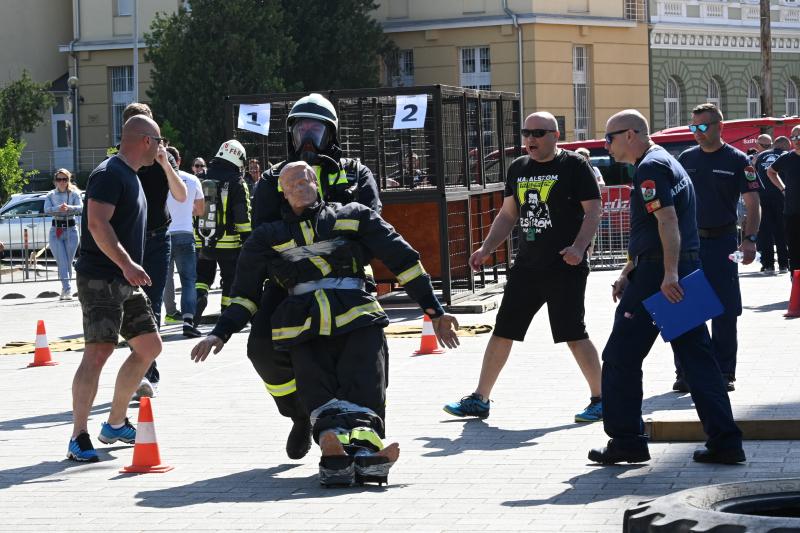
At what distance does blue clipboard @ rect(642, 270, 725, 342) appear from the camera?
25.4 feet

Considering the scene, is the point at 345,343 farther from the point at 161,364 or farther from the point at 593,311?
the point at 593,311

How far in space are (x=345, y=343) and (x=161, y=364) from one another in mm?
5564

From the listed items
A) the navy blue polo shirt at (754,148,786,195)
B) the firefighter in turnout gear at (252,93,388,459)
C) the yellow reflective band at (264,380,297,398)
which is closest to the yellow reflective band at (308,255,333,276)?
the firefighter in turnout gear at (252,93,388,459)

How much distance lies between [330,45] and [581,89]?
7457mm

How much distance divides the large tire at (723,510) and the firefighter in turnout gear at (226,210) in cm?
993

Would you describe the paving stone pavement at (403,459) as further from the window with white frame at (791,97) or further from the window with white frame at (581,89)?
the window with white frame at (791,97)

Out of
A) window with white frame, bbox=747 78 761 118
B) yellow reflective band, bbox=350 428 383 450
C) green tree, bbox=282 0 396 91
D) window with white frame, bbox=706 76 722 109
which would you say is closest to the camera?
yellow reflective band, bbox=350 428 383 450

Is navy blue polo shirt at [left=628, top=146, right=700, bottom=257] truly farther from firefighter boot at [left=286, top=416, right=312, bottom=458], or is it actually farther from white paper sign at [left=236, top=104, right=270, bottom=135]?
white paper sign at [left=236, top=104, right=270, bottom=135]

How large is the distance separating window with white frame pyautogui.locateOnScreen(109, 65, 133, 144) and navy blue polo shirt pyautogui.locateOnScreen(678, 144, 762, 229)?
1582 inches

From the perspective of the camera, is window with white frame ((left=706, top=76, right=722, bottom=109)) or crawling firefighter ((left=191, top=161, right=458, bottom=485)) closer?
crawling firefighter ((left=191, top=161, right=458, bottom=485))

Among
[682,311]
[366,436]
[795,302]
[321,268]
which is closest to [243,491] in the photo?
[366,436]

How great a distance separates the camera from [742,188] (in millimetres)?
10141

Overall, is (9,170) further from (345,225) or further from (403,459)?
(345,225)

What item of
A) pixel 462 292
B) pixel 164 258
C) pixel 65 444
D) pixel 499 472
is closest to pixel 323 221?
pixel 499 472
